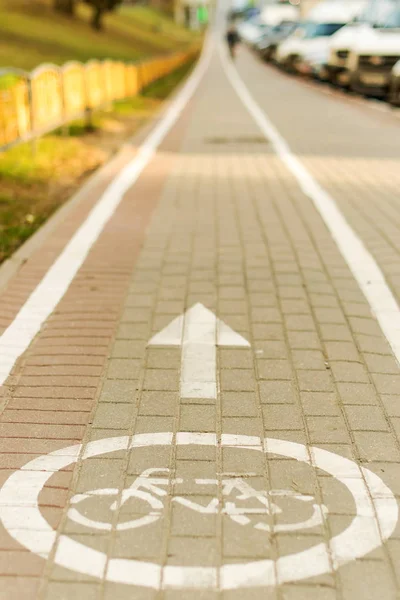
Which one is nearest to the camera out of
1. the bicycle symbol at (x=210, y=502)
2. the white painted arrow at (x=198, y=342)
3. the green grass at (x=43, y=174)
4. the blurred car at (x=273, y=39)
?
the bicycle symbol at (x=210, y=502)

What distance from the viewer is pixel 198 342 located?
5262 mm

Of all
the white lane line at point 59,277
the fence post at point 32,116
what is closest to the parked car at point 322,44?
the fence post at point 32,116

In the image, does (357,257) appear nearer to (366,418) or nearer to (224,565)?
(366,418)

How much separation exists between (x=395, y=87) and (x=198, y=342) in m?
18.2

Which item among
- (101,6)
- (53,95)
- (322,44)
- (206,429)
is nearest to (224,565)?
(206,429)

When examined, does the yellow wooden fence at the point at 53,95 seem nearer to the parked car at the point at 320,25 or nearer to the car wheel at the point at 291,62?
the parked car at the point at 320,25

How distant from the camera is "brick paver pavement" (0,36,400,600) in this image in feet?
9.99

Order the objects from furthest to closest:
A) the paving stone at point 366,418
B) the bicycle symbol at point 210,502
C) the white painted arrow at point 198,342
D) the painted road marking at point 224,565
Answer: the white painted arrow at point 198,342 < the paving stone at point 366,418 < the bicycle symbol at point 210,502 < the painted road marking at point 224,565

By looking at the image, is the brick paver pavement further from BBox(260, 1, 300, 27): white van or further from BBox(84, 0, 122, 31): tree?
BBox(260, 1, 300, 27): white van

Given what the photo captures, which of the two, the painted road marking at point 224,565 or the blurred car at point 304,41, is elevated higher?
the painted road marking at point 224,565

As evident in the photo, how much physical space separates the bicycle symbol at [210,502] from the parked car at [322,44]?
29.5 m

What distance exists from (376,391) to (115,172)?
7638 millimetres

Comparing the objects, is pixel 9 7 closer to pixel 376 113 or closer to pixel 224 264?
pixel 376 113

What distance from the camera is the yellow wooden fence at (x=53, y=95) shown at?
11742mm
